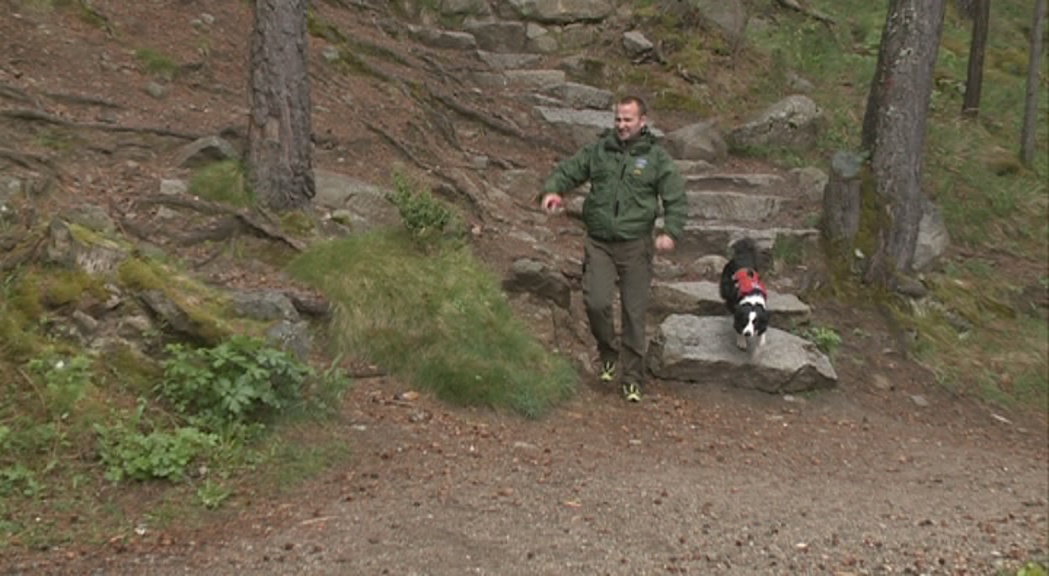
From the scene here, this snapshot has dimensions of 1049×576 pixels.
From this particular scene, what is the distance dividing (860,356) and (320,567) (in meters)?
6.36

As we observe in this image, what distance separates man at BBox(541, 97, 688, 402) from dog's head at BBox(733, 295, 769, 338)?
92 centimetres

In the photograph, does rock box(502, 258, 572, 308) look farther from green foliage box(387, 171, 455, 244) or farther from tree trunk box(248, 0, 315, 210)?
tree trunk box(248, 0, 315, 210)

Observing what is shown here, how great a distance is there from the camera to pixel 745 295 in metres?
7.84

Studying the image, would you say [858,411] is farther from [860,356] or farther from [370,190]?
[370,190]

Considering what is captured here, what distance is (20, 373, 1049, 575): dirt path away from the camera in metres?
4.23

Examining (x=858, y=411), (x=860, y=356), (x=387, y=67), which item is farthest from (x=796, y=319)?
(x=387, y=67)

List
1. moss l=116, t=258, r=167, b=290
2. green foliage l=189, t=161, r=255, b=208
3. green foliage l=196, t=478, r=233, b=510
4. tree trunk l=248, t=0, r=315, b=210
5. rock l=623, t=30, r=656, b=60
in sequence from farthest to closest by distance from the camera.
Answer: rock l=623, t=30, r=656, b=60 < tree trunk l=248, t=0, r=315, b=210 < green foliage l=189, t=161, r=255, b=208 < moss l=116, t=258, r=167, b=290 < green foliage l=196, t=478, r=233, b=510

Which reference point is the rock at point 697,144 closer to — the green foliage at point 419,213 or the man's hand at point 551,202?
the green foliage at point 419,213

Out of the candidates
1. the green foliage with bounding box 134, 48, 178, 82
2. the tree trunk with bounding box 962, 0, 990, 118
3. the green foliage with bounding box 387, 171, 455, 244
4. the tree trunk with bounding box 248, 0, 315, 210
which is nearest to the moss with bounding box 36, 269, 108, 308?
the tree trunk with bounding box 248, 0, 315, 210

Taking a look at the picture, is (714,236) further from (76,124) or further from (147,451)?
(147,451)

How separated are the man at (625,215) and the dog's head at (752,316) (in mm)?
916

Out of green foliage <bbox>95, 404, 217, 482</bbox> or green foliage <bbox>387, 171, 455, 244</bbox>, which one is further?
green foliage <bbox>387, 171, 455, 244</bbox>

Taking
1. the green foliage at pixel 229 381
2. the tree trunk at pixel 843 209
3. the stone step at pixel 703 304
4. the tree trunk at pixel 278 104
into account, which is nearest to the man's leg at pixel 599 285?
the stone step at pixel 703 304

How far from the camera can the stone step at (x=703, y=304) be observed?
8.94 m
